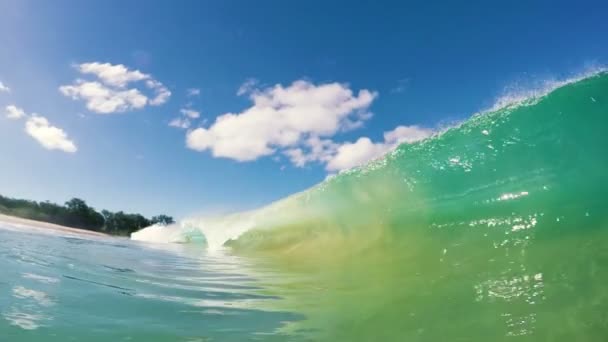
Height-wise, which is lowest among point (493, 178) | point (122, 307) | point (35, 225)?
point (122, 307)

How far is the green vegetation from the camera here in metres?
55.7

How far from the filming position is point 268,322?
3357 millimetres

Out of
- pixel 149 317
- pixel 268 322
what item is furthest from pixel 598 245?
pixel 149 317

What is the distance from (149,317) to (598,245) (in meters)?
4.01

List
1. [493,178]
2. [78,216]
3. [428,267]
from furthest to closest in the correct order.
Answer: [78,216] → [493,178] → [428,267]

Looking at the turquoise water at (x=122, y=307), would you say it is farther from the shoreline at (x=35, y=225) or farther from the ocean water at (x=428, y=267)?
the shoreline at (x=35, y=225)

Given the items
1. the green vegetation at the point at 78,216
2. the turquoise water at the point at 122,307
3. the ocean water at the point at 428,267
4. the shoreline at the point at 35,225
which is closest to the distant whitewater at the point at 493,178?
the ocean water at the point at 428,267

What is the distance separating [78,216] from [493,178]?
67624mm

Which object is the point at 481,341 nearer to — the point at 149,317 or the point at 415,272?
the point at 415,272

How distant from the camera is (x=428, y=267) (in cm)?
445

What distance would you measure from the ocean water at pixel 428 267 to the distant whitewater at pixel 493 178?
2 centimetres

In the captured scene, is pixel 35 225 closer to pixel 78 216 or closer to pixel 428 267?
pixel 428 267

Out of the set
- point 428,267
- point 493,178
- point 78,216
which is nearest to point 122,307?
point 428,267

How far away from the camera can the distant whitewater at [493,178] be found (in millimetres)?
4863
